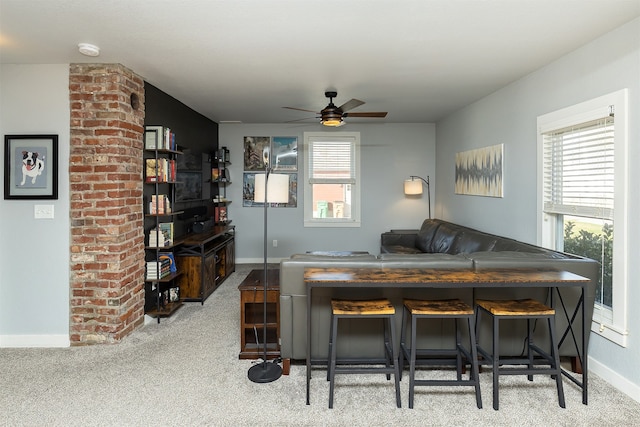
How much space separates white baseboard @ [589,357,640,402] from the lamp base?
2.31m

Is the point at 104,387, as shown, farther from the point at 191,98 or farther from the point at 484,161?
the point at 484,161

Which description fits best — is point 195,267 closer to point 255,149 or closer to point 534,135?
point 255,149

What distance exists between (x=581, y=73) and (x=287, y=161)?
4419 millimetres

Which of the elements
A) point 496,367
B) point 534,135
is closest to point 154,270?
point 496,367

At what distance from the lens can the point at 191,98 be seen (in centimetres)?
445

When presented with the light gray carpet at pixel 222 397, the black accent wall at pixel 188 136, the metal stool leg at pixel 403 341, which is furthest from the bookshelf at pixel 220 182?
the metal stool leg at pixel 403 341

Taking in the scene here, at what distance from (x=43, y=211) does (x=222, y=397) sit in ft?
7.65

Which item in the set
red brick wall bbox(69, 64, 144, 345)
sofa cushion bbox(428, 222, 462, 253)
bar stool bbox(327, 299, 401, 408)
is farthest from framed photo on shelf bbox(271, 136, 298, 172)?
bar stool bbox(327, 299, 401, 408)

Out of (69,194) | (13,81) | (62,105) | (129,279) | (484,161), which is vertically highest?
(13,81)

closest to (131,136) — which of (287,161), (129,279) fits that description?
(129,279)

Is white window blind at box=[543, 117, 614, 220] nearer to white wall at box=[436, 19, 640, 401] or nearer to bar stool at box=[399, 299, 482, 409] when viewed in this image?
white wall at box=[436, 19, 640, 401]

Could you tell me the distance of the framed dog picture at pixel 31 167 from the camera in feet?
10.3

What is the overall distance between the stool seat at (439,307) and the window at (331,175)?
4.01 metres

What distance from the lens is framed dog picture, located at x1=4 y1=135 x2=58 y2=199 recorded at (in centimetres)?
315
